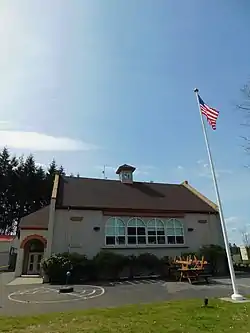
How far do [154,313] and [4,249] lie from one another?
3613 centimetres

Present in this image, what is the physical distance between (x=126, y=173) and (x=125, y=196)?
395 cm

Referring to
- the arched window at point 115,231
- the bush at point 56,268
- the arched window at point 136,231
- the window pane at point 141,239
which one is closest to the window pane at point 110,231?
the arched window at point 115,231

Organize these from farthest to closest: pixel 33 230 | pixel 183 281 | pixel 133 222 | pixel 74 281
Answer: pixel 33 230 < pixel 133 222 < pixel 74 281 < pixel 183 281

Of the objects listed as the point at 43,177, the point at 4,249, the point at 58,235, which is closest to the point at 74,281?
the point at 58,235

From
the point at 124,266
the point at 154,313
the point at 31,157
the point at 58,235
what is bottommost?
the point at 154,313

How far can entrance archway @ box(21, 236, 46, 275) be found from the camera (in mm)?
25094

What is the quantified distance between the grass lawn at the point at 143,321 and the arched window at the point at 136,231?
1335cm

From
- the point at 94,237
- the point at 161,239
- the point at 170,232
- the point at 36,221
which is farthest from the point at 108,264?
the point at 36,221

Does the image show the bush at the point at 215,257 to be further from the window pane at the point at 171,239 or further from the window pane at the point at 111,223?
the window pane at the point at 111,223

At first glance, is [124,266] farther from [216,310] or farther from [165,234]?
[216,310]

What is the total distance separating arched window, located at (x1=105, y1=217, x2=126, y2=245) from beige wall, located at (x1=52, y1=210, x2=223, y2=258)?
1.26 ft

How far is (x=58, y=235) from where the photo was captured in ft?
67.5

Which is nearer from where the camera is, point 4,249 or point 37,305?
point 37,305

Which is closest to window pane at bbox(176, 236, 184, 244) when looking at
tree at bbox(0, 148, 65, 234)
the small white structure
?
the small white structure
